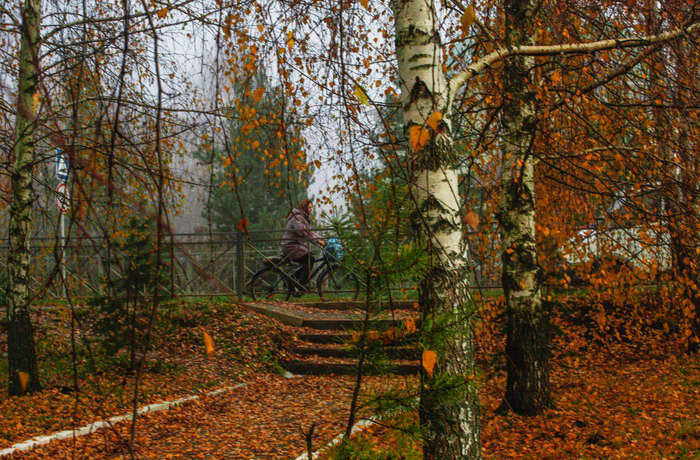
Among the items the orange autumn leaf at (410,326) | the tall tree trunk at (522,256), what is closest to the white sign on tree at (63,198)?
the orange autumn leaf at (410,326)

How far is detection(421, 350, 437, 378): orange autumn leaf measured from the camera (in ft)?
5.69

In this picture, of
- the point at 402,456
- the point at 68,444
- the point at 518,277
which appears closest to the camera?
the point at 402,456

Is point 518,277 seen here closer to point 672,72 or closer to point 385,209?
point 672,72

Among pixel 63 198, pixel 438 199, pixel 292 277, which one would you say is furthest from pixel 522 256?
pixel 292 277

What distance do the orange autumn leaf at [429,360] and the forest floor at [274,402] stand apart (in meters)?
1.54

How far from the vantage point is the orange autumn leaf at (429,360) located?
1734mm

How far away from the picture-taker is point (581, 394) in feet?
20.1

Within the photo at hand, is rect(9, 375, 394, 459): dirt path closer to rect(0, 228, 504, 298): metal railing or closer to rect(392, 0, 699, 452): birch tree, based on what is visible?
rect(0, 228, 504, 298): metal railing

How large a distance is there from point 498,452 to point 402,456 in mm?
3333

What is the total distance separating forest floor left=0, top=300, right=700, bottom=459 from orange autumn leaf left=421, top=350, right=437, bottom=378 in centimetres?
154

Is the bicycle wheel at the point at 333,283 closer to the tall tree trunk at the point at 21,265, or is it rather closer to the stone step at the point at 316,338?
the stone step at the point at 316,338

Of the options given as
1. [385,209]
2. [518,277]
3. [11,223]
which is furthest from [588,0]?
[11,223]

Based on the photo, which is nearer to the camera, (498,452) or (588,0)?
(498,452)

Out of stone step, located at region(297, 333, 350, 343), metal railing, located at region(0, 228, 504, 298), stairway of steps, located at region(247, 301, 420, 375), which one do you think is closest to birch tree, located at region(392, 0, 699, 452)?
metal railing, located at region(0, 228, 504, 298)
